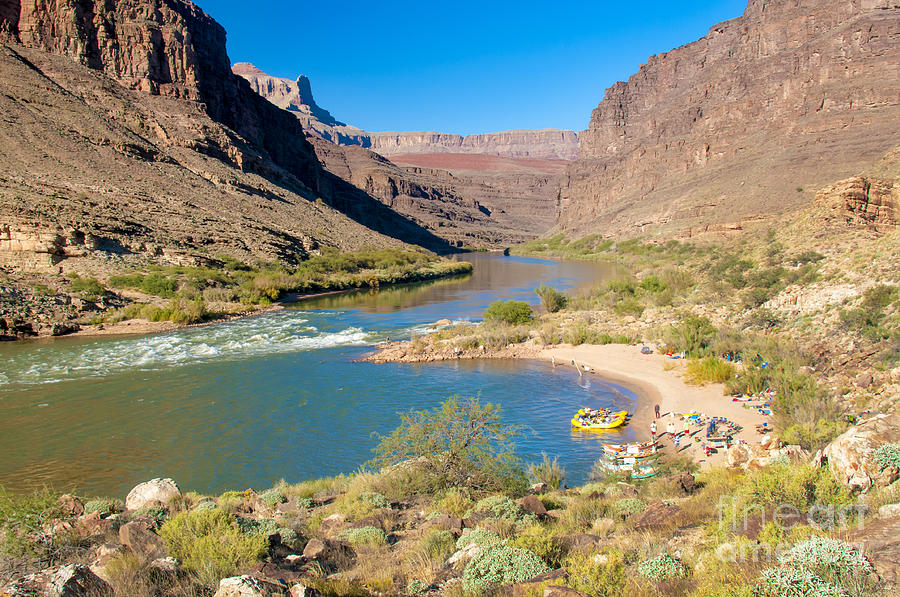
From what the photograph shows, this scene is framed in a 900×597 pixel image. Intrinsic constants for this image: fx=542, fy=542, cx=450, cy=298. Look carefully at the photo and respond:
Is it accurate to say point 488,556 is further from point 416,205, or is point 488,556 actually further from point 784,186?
point 416,205

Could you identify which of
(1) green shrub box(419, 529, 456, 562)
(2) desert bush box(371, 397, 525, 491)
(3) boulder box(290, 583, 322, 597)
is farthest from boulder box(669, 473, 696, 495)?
(3) boulder box(290, 583, 322, 597)

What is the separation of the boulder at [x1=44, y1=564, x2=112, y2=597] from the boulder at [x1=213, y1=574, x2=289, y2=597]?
1.42m

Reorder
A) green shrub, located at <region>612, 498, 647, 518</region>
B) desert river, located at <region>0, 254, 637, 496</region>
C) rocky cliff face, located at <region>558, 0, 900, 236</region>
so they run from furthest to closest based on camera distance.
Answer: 1. rocky cliff face, located at <region>558, 0, 900, 236</region>
2. desert river, located at <region>0, 254, 637, 496</region>
3. green shrub, located at <region>612, 498, 647, 518</region>

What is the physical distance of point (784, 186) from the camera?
175 ft

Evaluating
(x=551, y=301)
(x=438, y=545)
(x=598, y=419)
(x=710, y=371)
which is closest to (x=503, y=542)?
(x=438, y=545)

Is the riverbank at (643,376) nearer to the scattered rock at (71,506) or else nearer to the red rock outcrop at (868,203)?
the scattered rock at (71,506)

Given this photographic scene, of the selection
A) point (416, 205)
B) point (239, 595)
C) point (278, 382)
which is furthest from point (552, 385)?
point (416, 205)

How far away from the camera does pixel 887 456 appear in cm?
666

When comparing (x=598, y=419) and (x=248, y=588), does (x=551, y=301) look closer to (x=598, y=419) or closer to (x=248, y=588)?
(x=598, y=419)

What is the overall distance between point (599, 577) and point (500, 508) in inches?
133

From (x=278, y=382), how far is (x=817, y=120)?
2674 inches

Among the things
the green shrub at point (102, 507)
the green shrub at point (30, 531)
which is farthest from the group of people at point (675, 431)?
the green shrub at point (30, 531)

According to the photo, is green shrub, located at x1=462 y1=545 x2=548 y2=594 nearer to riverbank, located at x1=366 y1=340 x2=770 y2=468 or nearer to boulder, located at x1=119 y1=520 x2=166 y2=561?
boulder, located at x1=119 y1=520 x2=166 y2=561

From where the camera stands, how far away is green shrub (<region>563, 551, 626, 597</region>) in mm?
4863
